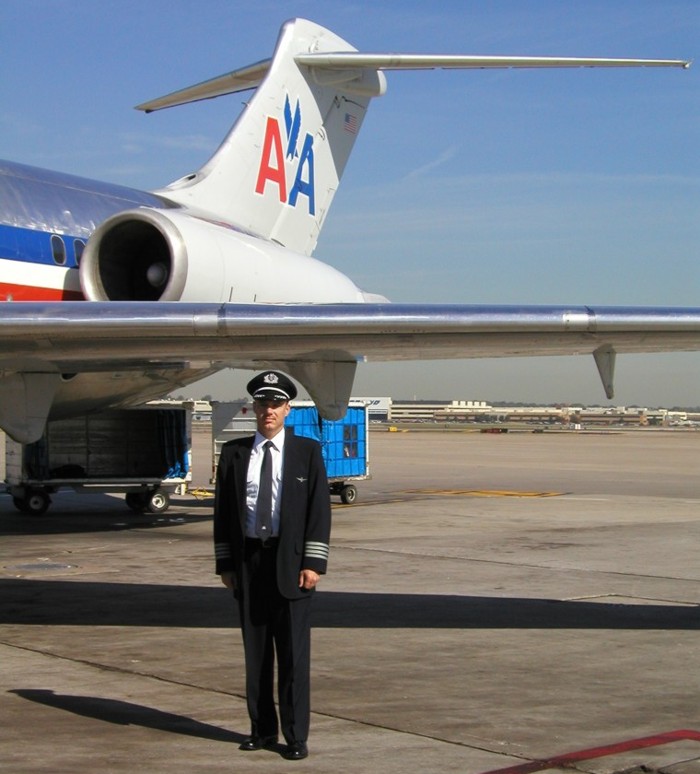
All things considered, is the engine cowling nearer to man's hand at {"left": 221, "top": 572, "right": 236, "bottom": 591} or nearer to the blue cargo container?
man's hand at {"left": 221, "top": 572, "right": 236, "bottom": 591}

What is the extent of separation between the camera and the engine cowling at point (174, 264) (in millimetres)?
13266

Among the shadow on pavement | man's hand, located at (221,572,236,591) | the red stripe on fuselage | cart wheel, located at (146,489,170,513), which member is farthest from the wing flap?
cart wheel, located at (146,489,170,513)

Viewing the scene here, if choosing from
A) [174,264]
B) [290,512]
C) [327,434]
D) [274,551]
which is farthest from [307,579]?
[327,434]

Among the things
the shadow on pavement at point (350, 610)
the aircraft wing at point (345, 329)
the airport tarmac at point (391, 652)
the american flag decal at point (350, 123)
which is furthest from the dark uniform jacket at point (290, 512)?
the american flag decal at point (350, 123)

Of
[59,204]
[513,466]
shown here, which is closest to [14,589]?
[59,204]

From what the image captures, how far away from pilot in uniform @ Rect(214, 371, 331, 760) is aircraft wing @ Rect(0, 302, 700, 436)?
264cm

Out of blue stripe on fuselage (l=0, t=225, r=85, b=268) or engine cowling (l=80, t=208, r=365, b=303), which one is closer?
blue stripe on fuselage (l=0, t=225, r=85, b=268)

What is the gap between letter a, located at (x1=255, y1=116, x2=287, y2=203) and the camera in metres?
18.3

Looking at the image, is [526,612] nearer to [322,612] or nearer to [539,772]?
[322,612]

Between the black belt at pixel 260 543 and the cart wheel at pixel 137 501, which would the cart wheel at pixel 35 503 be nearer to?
the cart wheel at pixel 137 501

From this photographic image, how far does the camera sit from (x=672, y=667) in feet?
27.5

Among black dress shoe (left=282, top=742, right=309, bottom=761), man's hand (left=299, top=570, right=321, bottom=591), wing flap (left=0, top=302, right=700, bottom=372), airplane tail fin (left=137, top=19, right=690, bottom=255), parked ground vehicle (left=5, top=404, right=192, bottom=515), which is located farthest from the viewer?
parked ground vehicle (left=5, top=404, right=192, bottom=515)

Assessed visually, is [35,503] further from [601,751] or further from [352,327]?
[601,751]

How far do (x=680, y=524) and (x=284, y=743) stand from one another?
14149 millimetres
